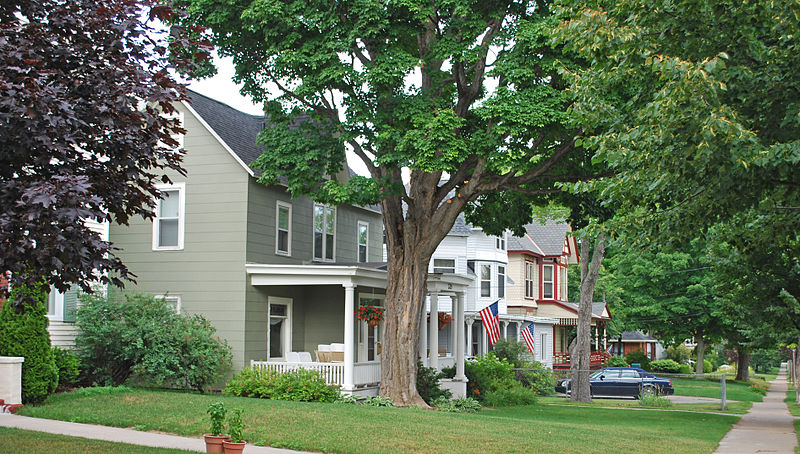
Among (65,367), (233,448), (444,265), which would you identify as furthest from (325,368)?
(444,265)

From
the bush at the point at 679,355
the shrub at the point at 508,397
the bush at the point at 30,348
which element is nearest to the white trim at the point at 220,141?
the bush at the point at 30,348

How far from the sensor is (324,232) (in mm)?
27016

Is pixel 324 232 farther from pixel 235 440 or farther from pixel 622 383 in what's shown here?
pixel 235 440

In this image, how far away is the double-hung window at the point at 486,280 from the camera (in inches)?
1650

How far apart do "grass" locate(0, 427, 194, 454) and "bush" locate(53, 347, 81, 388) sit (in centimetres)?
693

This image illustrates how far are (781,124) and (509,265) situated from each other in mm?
38233

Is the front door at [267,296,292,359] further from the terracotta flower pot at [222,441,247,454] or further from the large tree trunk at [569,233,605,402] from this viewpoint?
the terracotta flower pot at [222,441,247,454]

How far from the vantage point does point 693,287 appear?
4831 cm

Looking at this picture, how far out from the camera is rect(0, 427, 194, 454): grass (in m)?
11.1

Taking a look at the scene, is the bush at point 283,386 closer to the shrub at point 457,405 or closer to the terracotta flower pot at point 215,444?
the shrub at point 457,405

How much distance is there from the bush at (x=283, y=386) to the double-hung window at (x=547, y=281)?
31.2 metres

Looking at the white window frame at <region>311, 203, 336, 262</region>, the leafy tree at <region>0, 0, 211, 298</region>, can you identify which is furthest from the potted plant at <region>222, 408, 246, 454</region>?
the white window frame at <region>311, 203, 336, 262</region>

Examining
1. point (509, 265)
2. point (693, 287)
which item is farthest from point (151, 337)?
point (693, 287)

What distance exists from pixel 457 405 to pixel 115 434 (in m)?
11.6
